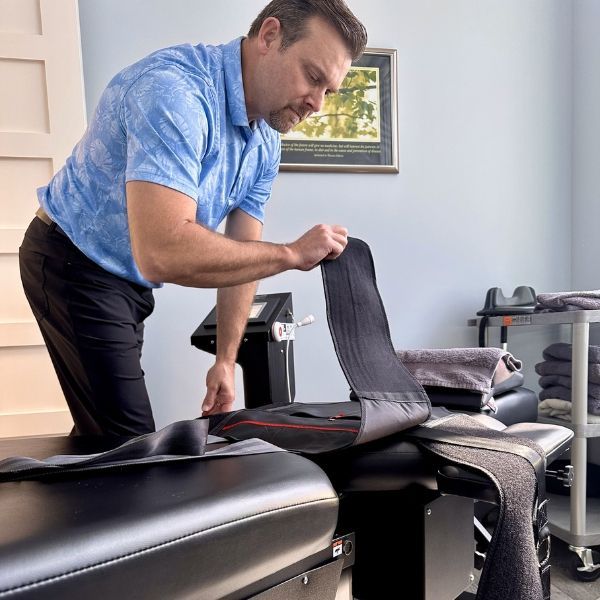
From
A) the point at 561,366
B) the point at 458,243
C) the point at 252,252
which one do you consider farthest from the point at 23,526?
the point at 458,243

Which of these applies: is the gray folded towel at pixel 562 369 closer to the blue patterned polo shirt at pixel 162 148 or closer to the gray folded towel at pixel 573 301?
the gray folded towel at pixel 573 301

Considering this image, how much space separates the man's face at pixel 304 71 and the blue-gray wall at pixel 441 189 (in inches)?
32.3

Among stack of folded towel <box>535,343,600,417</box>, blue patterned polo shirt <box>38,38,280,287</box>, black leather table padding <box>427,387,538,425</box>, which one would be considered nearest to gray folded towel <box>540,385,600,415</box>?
stack of folded towel <box>535,343,600,417</box>

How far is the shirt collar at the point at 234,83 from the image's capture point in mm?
1138

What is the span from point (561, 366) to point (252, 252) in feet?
4.02

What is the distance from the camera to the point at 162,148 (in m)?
0.95

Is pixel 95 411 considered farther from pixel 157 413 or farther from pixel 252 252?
pixel 157 413

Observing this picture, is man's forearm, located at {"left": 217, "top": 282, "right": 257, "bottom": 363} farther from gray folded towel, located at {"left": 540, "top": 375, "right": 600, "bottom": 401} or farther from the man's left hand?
gray folded towel, located at {"left": 540, "top": 375, "right": 600, "bottom": 401}

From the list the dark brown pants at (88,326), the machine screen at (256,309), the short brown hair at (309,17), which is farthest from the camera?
the machine screen at (256,309)

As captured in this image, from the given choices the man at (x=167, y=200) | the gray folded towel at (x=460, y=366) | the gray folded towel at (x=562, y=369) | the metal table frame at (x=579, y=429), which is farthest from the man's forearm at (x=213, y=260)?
the gray folded towel at (x=562, y=369)

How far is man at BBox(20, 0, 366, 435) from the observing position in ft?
3.13

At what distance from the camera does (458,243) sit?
218cm

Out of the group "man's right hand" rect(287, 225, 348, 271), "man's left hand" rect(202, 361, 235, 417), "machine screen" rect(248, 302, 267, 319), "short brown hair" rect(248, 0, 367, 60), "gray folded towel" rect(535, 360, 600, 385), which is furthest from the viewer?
"gray folded towel" rect(535, 360, 600, 385)

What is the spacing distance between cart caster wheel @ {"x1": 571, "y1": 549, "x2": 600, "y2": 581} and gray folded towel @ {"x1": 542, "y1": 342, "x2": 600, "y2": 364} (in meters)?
0.55
